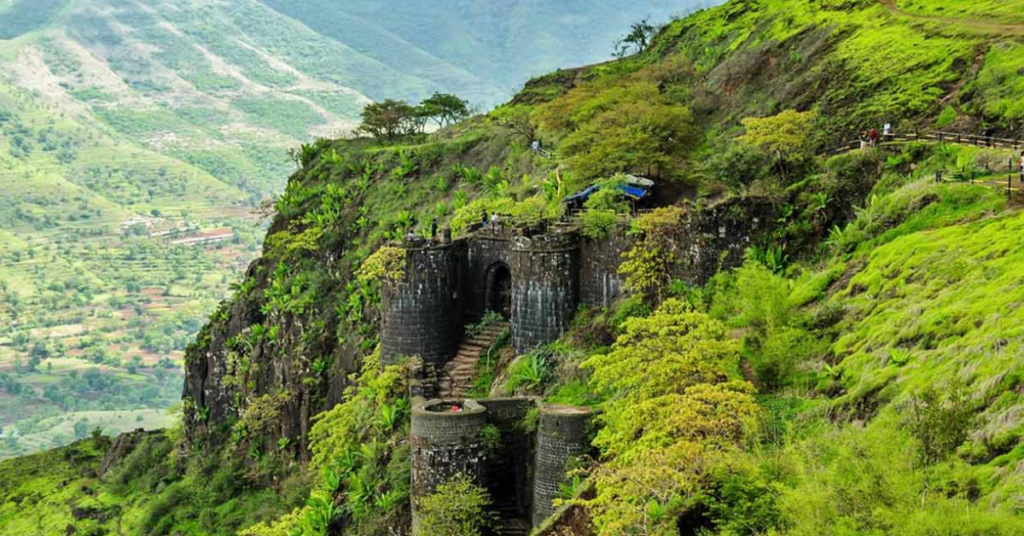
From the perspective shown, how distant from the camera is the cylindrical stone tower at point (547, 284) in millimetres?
39875

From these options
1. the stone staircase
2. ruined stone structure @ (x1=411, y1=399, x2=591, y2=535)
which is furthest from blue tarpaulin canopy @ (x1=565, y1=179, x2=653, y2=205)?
ruined stone structure @ (x1=411, y1=399, x2=591, y2=535)

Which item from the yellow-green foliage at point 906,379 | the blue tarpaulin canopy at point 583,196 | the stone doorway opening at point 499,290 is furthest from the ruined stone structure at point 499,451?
the blue tarpaulin canopy at point 583,196

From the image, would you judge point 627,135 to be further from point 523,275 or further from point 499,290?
point 523,275

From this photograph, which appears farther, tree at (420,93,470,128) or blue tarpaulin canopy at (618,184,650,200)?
tree at (420,93,470,128)

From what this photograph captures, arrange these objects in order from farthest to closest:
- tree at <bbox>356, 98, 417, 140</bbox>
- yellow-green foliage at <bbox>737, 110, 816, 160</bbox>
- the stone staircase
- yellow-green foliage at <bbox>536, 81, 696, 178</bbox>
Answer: tree at <bbox>356, 98, 417, 140</bbox>, yellow-green foliage at <bbox>536, 81, 696, 178</bbox>, the stone staircase, yellow-green foliage at <bbox>737, 110, 816, 160</bbox>

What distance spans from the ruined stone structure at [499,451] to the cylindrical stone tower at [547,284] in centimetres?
472

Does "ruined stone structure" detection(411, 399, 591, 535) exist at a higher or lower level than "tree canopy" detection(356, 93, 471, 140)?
lower

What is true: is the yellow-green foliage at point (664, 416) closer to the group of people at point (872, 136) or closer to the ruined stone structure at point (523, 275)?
the ruined stone structure at point (523, 275)

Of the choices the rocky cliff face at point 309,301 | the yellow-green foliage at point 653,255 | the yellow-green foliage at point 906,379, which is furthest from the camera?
the rocky cliff face at point 309,301

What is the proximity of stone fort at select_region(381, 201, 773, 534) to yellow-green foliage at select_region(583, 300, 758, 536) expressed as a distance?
3.74m

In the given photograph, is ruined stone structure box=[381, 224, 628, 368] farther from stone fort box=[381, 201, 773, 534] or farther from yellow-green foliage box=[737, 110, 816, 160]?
yellow-green foliage box=[737, 110, 816, 160]

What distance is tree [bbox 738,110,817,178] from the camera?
1551 inches

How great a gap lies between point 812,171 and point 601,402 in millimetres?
10500

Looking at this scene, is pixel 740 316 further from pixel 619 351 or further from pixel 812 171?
pixel 812 171
